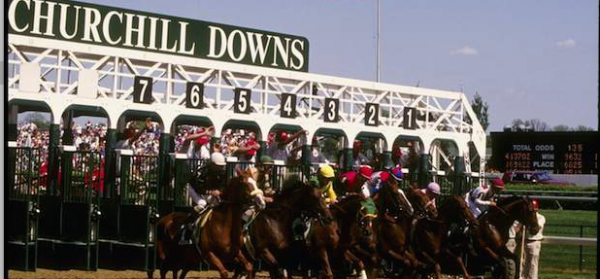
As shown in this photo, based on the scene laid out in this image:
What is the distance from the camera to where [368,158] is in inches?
583

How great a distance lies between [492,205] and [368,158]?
2.04 metres

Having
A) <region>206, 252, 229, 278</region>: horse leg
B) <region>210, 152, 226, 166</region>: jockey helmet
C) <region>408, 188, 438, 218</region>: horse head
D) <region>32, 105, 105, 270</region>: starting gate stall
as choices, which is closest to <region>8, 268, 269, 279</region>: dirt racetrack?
<region>32, 105, 105, 270</region>: starting gate stall

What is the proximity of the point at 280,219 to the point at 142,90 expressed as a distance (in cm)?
215

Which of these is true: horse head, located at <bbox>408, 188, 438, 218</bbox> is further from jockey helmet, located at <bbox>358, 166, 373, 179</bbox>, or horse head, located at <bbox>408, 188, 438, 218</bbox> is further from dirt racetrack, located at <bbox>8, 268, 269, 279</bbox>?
dirt racetrack, located at <bbox>8, 268, 269, 279</bbox>

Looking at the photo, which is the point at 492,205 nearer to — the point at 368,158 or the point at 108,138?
the point at 368,158

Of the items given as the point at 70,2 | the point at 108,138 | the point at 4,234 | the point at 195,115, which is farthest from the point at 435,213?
the point at 4,234

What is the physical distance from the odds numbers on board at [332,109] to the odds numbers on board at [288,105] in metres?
0.49

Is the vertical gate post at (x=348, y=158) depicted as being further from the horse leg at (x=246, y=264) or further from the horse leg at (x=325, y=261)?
the horse leg at (x=246, y=264)

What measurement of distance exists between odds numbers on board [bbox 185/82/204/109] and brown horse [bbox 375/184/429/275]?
2428 millimetres

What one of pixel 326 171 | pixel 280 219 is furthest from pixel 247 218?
pixel 326 171

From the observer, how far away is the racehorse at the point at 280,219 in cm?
1165

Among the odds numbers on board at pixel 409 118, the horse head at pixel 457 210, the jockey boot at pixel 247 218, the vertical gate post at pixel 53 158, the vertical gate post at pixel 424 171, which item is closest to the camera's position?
the jockey boot at pixel 247 218

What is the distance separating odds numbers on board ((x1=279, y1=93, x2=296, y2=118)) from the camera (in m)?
13.4

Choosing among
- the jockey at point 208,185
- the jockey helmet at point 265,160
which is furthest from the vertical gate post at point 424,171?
the jockey at point 208,185
